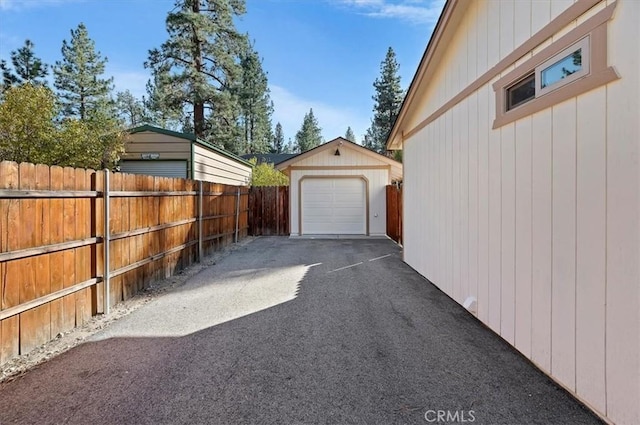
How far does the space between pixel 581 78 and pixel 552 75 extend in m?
0.44

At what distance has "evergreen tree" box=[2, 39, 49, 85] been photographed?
18562 mm

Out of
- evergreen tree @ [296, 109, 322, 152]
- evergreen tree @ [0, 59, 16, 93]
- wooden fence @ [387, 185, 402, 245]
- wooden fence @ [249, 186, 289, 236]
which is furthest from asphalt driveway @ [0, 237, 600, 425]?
evergreen tree @ [296, 109, 322, 152]

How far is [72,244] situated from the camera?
3809 millimetres

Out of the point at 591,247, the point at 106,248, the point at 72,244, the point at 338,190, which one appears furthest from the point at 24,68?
the point at 591,247

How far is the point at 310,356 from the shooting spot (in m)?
3.25

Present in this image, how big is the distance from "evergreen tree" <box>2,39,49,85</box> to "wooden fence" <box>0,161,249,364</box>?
19.1m

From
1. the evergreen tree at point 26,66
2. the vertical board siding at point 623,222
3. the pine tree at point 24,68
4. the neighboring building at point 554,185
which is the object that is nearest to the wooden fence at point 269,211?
the neighboring building at point 554,185

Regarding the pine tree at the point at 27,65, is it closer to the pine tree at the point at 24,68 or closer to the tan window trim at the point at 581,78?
the pine tree at the point at 24,68

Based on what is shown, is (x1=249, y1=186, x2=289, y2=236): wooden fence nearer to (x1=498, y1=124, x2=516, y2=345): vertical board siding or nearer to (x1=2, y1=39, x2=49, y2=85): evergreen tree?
(x1=498, y1=124, x2=516, y2=345): vertical board siding

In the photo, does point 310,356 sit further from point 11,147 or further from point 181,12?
point 181,12

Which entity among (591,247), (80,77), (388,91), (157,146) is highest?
(388,91)

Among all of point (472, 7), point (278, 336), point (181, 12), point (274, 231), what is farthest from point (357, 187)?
point (181, 12)

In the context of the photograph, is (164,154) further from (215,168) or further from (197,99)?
(197,99)

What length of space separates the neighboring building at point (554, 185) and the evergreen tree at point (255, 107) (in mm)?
26414
